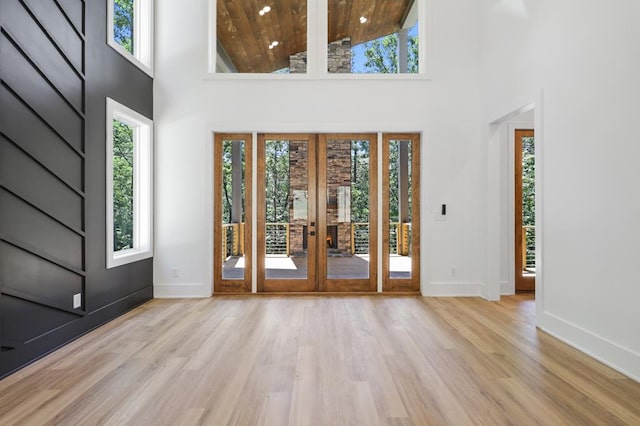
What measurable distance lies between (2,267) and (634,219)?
440 centimetres

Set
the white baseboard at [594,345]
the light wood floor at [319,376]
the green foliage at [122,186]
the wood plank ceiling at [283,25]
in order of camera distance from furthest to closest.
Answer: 1. the wood plank ceiling at [283,25]
2. the green foliage at [122,186]
3. the white baseboard at [594,345]
4. the light wood floor at [319,376]

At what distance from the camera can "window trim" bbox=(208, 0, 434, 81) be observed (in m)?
5.16

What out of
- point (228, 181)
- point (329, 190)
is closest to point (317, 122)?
point (329, 190)

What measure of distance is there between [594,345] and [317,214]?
131 inches

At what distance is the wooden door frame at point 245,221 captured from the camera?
521 cm

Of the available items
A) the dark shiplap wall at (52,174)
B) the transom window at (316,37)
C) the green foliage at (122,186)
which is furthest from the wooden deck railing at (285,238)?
the transom window at (316,37)

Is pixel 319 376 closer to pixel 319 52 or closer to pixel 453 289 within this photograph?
pixel 453 289

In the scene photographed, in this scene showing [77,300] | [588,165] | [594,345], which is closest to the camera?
[594,345]

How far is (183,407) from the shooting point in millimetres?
2182

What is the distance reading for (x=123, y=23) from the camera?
461cm

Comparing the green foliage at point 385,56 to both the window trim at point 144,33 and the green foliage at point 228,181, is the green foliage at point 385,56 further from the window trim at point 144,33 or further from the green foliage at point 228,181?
the window trim at point 144,33

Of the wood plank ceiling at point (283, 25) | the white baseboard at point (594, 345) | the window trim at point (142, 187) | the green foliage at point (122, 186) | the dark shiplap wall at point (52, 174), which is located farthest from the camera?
the wood plank ceiling at point (283, 25)

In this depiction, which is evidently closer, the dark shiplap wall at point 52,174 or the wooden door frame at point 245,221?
the dark shiplap wall at point 52,174

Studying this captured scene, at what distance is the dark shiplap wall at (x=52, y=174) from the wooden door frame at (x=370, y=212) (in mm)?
2491
